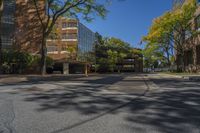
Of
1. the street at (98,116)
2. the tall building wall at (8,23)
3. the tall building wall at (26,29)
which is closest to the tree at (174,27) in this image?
the tall building wall at (26,29)

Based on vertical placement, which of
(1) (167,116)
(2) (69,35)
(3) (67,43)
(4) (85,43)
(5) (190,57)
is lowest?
(1) (167,116)

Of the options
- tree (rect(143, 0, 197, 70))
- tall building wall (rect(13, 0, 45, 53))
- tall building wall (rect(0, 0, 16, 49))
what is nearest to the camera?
tree (rect(143, 0, 197, 70))

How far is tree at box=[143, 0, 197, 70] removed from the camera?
4762 centimetres

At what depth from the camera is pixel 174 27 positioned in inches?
1964

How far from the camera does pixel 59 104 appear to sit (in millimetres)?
9273

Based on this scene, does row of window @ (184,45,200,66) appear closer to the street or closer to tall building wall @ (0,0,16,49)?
tall building wall @ (0,0,16,49)

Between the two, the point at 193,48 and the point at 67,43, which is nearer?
the point at 193,48

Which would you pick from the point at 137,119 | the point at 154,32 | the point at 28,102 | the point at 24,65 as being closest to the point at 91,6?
the point at 154,32

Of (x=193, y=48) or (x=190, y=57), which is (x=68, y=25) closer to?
(x=190, y=57)

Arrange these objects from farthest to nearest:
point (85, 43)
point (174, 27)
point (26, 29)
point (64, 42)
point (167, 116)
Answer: point (85, 43) → point (64, 42) → point (26, 29) → point (174, 27) → point (167, 116)

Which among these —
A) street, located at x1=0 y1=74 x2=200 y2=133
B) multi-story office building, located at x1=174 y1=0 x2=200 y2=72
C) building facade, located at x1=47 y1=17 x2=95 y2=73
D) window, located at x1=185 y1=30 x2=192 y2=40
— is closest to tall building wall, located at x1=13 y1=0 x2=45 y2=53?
building facade, located at x1=47 y1=17 x2=95 y2=73

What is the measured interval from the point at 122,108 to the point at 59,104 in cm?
191

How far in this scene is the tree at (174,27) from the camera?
1875 inches

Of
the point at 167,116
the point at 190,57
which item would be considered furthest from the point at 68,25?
the point at 167,116
